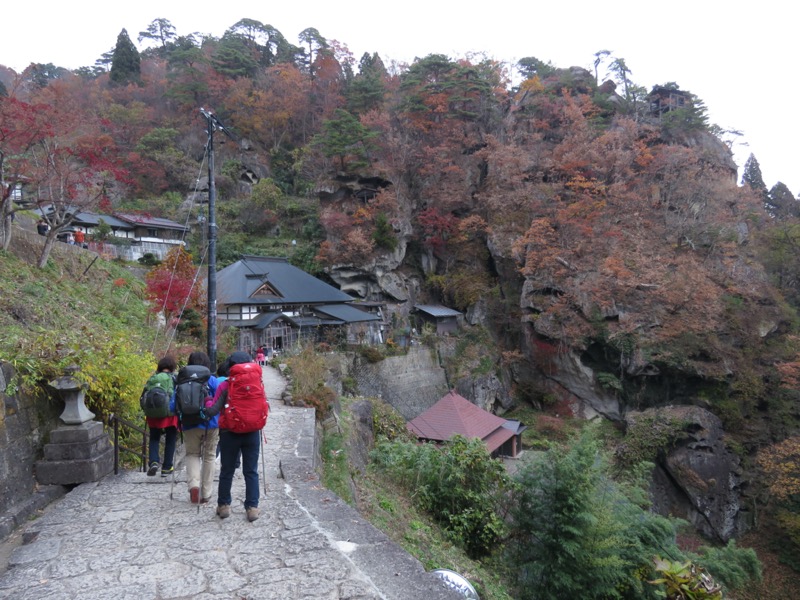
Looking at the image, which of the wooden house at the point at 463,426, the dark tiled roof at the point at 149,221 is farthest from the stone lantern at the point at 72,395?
the dark tiled roof at the point at 149,221

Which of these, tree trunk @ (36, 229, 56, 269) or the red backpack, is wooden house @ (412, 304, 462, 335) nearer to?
tree trunk @ (36, 229, 56, 269)

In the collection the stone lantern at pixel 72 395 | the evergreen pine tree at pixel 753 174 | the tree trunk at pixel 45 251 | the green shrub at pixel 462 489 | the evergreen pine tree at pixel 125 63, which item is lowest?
the green shrub at pixel 462 489

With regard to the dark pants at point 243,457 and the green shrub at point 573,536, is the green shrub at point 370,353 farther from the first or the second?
the dark pants at point 243,457

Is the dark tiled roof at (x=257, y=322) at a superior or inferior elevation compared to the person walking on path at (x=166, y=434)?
inferior

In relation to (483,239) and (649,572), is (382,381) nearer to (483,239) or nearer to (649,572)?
(483,239)

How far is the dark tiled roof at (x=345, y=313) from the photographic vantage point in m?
22.6

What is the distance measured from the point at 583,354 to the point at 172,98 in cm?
3665

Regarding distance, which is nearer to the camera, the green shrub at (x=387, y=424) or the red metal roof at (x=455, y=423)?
the green shrub at (x=387, y=424)

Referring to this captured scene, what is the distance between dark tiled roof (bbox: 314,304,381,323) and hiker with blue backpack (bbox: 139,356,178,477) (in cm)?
1700

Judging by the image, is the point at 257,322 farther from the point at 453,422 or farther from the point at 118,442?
the point at 118,442

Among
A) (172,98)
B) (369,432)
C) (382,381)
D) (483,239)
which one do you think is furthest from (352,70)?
(369,432)

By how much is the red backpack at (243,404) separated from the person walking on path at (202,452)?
0.52 m

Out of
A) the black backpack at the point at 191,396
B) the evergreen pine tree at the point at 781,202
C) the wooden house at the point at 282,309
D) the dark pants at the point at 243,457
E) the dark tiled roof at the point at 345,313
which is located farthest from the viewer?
the evergreen pine tree at the point at 781,202

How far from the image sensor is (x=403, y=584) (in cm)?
326
